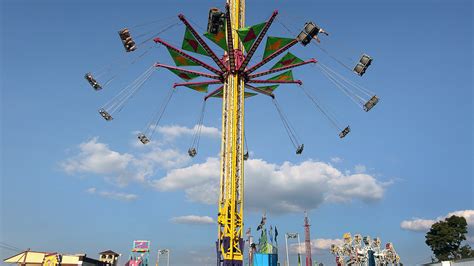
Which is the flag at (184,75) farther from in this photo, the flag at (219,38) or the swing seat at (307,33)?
the swing seat at (307,33)

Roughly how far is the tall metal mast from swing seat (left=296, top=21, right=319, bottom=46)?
17.5 feet

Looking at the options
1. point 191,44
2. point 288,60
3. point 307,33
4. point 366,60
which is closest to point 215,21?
point 191,44

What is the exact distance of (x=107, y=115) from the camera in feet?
117

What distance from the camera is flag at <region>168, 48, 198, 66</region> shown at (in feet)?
115

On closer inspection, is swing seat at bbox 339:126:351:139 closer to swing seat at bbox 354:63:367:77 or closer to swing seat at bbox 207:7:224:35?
swing seat at bbox 354:63:367:77

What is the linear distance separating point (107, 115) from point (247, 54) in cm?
1353

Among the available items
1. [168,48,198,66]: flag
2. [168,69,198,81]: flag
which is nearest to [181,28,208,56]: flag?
[168,48,198,66]: flag

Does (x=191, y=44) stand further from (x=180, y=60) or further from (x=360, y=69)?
(x=360, y=69)

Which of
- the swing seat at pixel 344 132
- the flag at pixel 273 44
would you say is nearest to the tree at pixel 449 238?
the swing seat at pixel 344 132

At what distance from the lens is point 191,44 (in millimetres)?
32906

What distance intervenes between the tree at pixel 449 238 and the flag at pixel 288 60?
6650cm

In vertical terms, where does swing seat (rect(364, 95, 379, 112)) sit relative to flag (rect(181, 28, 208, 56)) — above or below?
below

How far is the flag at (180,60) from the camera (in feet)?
115

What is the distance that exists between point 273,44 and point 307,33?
14.0ft
